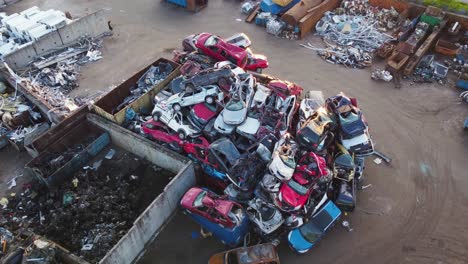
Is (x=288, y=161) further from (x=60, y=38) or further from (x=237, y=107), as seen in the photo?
(x=60, y=38)

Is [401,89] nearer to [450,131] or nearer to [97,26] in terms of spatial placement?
[450,131]

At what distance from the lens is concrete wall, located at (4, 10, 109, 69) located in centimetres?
1836

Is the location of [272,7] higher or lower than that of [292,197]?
higher

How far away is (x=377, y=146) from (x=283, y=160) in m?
5.01

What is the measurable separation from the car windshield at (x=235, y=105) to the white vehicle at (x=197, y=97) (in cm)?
80

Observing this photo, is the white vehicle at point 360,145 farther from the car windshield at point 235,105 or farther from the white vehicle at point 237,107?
the car windshield at point 235,105

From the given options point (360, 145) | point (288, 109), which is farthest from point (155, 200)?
point (360, 145)

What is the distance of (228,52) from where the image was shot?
1612 centimetres

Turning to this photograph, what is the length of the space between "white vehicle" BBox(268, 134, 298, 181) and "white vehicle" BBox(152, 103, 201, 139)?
3.21 m

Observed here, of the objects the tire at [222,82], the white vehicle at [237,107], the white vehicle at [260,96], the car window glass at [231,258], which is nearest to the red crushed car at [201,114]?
the white vehicle at [237,107]

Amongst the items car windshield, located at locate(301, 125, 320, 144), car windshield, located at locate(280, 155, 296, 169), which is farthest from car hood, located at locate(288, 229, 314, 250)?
car windshield, located at locate(301, 125, 320, 144)

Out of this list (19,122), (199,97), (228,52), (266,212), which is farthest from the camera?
(228,52)

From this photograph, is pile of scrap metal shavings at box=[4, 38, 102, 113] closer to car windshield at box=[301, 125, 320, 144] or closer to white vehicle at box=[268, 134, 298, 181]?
white vehicle at box=[268, 134, 298, 181]

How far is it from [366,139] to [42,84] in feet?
50.2
